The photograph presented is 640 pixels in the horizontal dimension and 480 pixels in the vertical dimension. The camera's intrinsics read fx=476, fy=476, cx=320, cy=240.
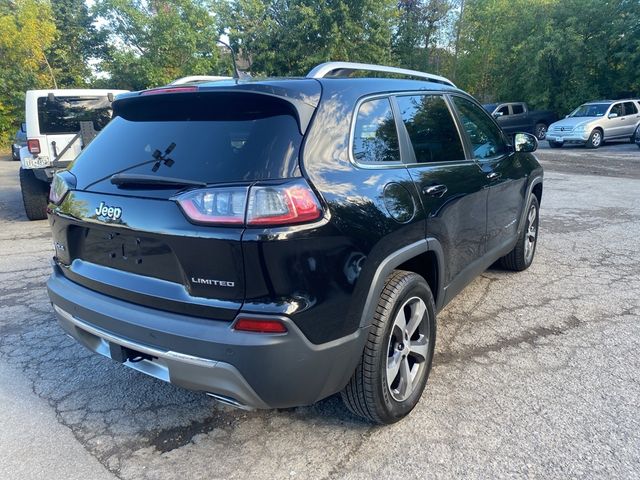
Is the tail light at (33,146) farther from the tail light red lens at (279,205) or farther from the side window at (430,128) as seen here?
the tail light red lens at (279,205)

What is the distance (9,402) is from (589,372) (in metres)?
3.50

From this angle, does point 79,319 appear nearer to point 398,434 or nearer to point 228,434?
point 228,434

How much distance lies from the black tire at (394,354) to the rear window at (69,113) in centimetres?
731

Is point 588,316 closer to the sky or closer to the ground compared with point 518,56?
closer to the ground

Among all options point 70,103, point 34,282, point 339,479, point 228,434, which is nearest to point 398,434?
point 339,479

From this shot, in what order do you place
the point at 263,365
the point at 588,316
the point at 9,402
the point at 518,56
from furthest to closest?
the point at 518,56 < the point at 588,316 < the point at 9,402 < the point at 263,365

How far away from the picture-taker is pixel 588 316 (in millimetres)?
3773

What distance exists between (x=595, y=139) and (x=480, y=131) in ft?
57.0

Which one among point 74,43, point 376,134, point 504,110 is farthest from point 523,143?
point 74,43

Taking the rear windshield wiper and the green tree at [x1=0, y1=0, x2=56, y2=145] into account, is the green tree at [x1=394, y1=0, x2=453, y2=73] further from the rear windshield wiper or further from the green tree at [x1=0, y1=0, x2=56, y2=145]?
the rear windshield wiper

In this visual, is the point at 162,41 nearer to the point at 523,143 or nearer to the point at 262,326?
the point at 523,143

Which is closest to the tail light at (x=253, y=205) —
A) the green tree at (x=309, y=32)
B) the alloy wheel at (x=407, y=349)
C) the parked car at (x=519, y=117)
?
the alloy wheel at (x=407, y=349)

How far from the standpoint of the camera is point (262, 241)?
186 centimetres

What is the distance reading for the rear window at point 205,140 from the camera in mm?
1997
